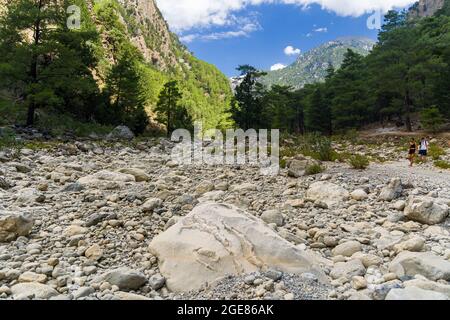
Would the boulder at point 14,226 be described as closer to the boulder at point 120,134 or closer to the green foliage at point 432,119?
the boulder at point 120,134

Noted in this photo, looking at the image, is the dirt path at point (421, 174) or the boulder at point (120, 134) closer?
the dirt path at point (421, 174)

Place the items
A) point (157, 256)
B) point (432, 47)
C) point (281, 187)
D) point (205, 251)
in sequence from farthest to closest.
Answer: point (432, 47) → point (281, 187) → point (157, 256) → point (205, 251)

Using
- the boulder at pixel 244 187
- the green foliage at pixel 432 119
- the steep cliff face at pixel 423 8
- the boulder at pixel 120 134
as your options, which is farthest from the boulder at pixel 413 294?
the steep cliff face at pixel 423 8

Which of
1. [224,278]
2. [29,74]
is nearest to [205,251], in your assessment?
[224,278]

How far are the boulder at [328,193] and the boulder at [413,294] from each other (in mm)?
4385

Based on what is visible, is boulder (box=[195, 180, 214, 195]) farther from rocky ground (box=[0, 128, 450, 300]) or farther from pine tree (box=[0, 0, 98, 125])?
pine tree (box=[0, 0, 98, 125])

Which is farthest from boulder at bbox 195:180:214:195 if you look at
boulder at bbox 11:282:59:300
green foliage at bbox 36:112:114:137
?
green foliage at bbox 36:112:114:137

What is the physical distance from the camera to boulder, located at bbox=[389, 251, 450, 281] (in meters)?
4.59

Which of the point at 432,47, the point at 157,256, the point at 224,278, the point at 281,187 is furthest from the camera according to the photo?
the point at 432,47

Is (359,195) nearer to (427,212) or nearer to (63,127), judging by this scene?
(427,212)

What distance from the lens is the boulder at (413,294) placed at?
12.6 ft
